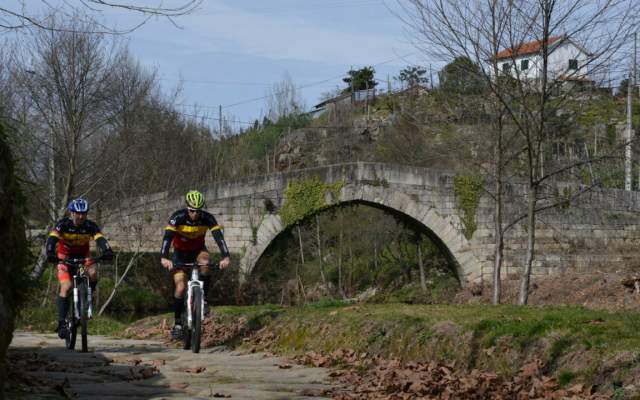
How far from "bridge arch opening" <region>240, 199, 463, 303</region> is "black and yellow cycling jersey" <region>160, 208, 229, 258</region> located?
1883cm

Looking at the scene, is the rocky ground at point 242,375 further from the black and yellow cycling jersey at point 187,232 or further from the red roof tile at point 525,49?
the red roof tile at point 525,49

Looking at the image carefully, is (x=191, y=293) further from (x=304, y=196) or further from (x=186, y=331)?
(x=304, y=196)

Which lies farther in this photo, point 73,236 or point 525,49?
point 525,49

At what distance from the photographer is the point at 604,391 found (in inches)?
221

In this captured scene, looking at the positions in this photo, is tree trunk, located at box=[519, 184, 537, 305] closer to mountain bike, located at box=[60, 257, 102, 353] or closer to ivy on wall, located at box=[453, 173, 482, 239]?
mountain bike, located at box=[60, 257, 102, 353]

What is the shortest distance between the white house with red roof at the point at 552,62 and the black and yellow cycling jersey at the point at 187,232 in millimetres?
6212

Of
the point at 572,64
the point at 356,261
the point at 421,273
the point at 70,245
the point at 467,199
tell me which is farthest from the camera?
the point at 356,261

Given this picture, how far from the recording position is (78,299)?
9750 millimetres

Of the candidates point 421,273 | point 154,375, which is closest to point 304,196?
point 421,273

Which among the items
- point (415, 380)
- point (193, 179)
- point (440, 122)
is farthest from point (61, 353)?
point (193, 179)

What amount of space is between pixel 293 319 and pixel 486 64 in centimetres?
676

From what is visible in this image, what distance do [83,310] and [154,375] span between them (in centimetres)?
254

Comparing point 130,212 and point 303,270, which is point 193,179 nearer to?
point 303,270

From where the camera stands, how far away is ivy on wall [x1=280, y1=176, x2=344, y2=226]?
28.1m
